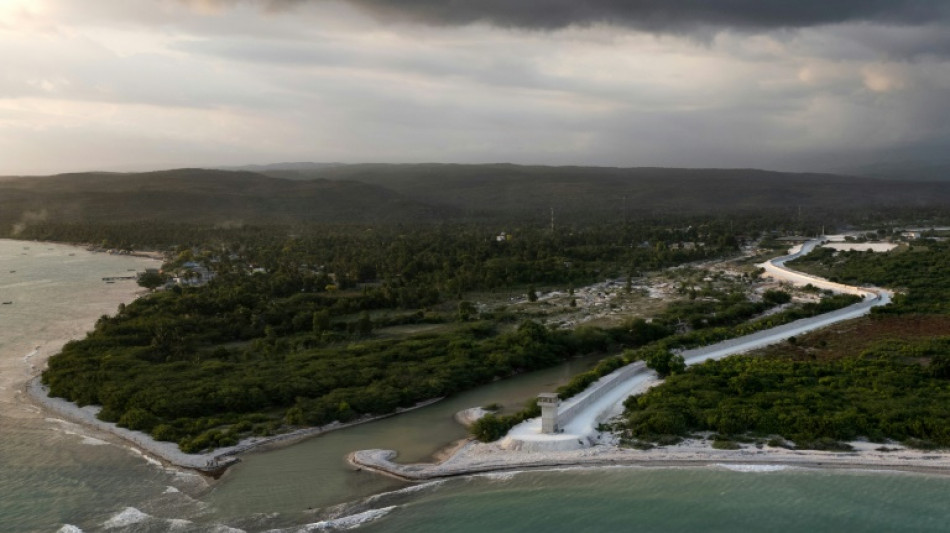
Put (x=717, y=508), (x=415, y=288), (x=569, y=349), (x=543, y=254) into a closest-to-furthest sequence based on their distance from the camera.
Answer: (x=717, y=508), (x=569, y=349), (x=415, y=288), (x=543, y=254)

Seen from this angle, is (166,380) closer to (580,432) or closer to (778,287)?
(580,432)

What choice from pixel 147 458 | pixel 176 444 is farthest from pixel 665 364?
pixel 147 458

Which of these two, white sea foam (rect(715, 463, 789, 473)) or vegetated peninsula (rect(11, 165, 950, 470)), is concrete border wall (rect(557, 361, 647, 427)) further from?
white sea foam (rect(715, 463, 789, 473))

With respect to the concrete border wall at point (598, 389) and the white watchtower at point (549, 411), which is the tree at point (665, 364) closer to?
the concrete border wall at point (598, 389)

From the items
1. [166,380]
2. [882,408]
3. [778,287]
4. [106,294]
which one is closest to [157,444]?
[166,380]

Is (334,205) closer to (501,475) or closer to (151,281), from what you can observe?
(151,281)

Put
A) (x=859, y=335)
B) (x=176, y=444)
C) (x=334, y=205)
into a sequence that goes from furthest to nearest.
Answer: (x=334, y=205) → (x=859, y=335) → (x=176, y=444)
